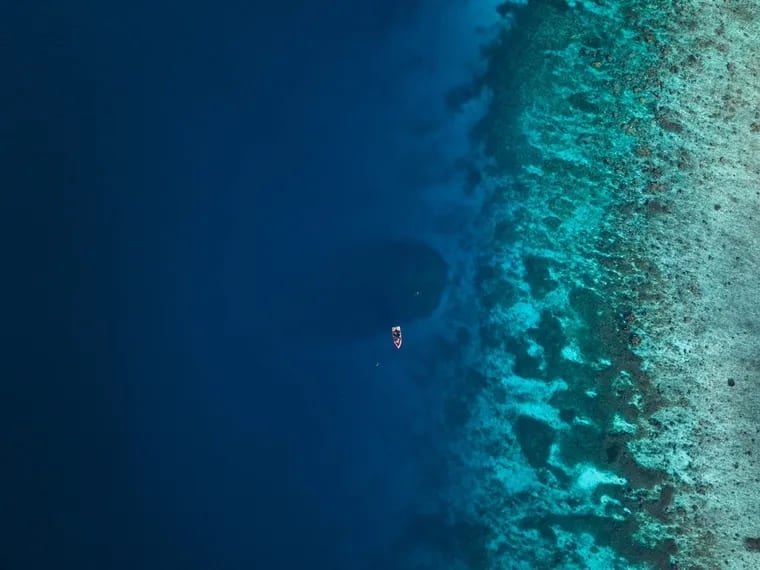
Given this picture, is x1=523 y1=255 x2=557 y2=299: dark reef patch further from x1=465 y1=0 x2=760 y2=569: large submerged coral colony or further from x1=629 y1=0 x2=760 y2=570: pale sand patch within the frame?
x1=629 y1=0 x2=760 y2=570: pale sand patch

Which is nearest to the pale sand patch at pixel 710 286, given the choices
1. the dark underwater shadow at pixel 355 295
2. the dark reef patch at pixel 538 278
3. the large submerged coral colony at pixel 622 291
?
the large submerged coral colony at pixel 622 291

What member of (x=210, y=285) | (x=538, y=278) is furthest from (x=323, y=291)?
(x=538, y=278)

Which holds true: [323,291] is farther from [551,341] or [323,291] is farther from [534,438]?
[534,438]

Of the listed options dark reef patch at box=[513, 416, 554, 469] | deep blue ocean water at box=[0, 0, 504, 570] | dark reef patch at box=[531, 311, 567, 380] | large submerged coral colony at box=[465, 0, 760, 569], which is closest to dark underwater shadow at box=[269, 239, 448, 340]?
deep blue ocean water at box=[0, 0, 504, 570]

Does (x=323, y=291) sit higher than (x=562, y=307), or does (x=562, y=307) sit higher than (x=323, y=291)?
(x=562, y=307)

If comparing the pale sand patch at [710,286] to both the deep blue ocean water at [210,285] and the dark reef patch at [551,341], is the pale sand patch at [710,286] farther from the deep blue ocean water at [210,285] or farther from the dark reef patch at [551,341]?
the deep blue ocean water at [210,285]

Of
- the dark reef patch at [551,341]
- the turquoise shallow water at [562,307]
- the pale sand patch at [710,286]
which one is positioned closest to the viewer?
the pale sand patch at [710,286]
